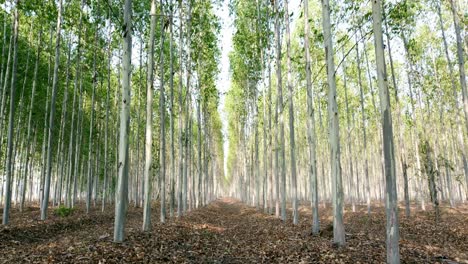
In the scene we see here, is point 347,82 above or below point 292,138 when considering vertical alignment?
above

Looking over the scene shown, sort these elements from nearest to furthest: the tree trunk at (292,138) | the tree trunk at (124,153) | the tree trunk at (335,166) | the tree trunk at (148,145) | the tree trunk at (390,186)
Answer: the tree trunk at (390,186), the tree trunk at (124,153), the tree trunk at (335,166), the tree trunk at (148,145), the tree trunk at (292,138)

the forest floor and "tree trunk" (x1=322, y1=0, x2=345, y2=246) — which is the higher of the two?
"tree trunk" (x1=322, y1=0, x2=345, y2=246)

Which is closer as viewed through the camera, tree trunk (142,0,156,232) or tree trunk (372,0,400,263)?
tree trunk (372,0,400,263)

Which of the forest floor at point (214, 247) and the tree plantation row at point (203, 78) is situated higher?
the tree plantation row at point (203, 78)

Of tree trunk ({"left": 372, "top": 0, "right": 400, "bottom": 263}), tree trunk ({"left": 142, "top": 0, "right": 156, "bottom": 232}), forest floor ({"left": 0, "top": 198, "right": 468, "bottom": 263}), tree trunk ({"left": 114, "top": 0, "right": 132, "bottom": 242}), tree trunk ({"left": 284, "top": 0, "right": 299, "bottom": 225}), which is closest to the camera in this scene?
tree trunk ({"left": 372, "top": 0, "right": 400, "bottom": 263})

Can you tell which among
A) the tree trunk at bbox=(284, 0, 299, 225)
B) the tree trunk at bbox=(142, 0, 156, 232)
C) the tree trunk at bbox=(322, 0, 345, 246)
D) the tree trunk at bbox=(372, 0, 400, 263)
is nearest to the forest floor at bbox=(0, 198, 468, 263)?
the tree trunk at bbox=(322, 0, 345, 246)

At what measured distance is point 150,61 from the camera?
34.3 feet

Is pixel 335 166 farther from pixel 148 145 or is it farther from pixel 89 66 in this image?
pixel 89 66

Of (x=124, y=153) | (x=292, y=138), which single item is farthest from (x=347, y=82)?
(x=124, y=153)

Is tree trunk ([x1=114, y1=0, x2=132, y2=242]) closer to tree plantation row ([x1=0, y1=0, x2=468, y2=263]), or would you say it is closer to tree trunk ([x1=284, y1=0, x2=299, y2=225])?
tree plantation row ([x1=0, y1=0, x2=468, y2=263])

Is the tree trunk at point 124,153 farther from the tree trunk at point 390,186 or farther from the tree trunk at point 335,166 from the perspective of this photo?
the tree trunk at point 390,186

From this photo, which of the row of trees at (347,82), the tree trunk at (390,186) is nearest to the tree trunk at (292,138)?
the row of trees at (347,82)

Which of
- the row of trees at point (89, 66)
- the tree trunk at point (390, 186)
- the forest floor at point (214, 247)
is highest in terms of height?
the row of trees at point (89, 66)

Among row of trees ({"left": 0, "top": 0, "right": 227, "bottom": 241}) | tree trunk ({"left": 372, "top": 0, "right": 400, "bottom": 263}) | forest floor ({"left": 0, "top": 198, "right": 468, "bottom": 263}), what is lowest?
forest floor ({"left": 0, "top": 198, "right": 468, "bottom": 263})
